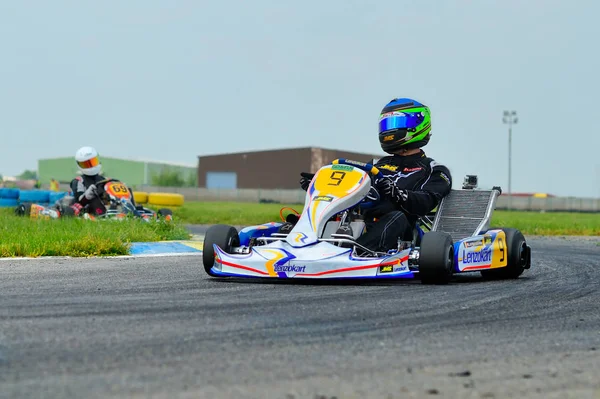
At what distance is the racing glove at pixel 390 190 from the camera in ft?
23.4

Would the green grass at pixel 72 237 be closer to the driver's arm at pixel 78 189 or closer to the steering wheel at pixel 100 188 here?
the steering wheel at pixel 100 188

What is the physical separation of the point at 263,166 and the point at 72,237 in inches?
1983

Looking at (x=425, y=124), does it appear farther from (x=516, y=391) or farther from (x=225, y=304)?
(x=516, y=391)

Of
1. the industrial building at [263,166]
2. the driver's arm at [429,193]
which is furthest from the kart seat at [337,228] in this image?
the industrial building at [263,166]

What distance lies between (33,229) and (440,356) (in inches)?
293

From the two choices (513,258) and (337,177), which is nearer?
(337,177)

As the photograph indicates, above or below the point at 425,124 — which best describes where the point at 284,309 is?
below

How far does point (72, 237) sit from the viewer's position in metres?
9.24

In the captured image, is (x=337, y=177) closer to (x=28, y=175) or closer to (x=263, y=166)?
(x=263, y=166)

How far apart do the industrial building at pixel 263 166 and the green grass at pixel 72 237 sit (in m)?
42.6

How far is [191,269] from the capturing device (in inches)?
305

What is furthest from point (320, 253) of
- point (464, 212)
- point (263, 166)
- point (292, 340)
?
point (263, 166)

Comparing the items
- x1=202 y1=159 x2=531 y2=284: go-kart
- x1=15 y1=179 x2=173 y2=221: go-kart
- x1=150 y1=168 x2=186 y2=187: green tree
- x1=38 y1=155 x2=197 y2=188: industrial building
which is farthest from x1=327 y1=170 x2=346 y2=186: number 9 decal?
x1=38 y1=155 x2=197 y2=188: industrial building

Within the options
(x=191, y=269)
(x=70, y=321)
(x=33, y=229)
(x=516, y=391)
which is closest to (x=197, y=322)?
(x=70, y=321)
